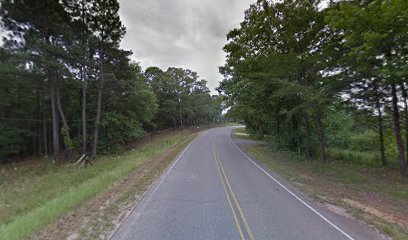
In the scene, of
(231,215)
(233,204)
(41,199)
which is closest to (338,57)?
(233,204)

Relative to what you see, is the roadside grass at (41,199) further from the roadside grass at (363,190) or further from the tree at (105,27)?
the tree at (105,27)

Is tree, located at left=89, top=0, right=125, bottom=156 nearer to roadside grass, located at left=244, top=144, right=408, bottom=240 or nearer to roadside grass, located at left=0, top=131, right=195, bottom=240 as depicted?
roadside grass, located at left=0, top=131, right=195, bottom=240

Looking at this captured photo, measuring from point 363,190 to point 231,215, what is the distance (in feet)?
20.9

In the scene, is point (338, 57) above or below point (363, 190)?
above

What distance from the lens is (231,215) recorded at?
6.01 metres

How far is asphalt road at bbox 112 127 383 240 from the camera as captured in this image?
198 inches

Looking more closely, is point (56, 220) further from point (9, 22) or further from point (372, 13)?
point (9, 22)

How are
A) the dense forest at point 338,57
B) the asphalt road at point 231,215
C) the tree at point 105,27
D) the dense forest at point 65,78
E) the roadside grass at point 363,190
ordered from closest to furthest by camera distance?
the asphalt road at point 231,215 < the roadside grass at point 363,190 < the dense forest at point 338,57 < the dense forest at point 65,78 < the tree at point 105,27

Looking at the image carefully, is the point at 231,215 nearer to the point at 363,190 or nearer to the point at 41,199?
the point at 363,190

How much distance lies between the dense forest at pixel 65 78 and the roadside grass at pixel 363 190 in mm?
17964

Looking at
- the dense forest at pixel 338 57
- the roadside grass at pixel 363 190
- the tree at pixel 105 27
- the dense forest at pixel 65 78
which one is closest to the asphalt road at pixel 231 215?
the roadside grass at pixel 363 190

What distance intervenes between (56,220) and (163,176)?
5.34m

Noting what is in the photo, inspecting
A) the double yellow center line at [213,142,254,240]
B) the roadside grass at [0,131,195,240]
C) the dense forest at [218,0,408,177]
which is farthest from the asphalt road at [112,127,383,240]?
the dense forest at [218,0,408,177]

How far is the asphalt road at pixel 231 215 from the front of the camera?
503 centimetres
